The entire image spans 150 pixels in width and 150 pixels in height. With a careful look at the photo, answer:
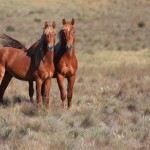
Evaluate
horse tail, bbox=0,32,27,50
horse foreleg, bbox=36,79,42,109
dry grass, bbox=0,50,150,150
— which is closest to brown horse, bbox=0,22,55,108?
horse foreleg, bbox=36,79,42,109

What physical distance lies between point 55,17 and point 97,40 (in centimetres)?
1351

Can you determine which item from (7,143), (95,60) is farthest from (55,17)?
(7,143)

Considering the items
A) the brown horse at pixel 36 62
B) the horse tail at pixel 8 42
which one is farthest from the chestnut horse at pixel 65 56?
the horse tail at pixel 8 42

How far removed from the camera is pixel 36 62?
435 inches

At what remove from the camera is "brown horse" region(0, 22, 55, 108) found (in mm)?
10781

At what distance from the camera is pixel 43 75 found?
1082cm

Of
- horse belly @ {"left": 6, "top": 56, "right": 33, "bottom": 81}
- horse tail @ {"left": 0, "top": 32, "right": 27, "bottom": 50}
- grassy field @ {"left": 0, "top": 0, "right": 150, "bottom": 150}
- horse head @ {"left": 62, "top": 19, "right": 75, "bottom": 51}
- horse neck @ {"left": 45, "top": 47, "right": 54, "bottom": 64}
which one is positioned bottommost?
grassy field @ {"left": 0, "top": 0, "right": 150, "bottom": 150}

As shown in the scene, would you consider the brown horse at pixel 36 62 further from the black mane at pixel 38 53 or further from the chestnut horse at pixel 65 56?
the chestnut horse at pixel 65 56

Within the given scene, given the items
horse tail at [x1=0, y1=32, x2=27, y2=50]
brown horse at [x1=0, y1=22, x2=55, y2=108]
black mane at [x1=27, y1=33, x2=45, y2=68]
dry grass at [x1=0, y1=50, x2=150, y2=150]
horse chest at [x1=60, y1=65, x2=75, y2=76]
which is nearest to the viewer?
dry grass at [x1=0, y1=50, x2=150, y2=150]

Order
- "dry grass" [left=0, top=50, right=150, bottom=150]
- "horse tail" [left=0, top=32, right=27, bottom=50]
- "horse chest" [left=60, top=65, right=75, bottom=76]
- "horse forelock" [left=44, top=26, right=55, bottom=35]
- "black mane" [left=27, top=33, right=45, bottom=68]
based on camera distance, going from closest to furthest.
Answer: "dry grass" [left=0, top=50, right=150, bottom=150] → "horse forelock" [left=44, top=26, right=55, bottom=35] → "black mane" [left=27, top=33, right=45, bottom=68] → "horse chest" [left=60, top=65, right=75, bottom=76] → "horse tail" [left=0, top=32, right=27, bottom=50]

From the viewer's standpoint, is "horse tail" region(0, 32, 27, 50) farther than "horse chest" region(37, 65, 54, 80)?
Yes

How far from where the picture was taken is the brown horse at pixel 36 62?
10.8 metres

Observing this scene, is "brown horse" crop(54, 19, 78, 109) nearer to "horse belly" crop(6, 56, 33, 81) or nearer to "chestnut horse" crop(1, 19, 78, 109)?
"chestnut horse" crop(1, 19, 78, 109)

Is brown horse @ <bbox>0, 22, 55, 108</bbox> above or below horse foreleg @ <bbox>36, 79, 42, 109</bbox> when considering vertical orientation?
above
